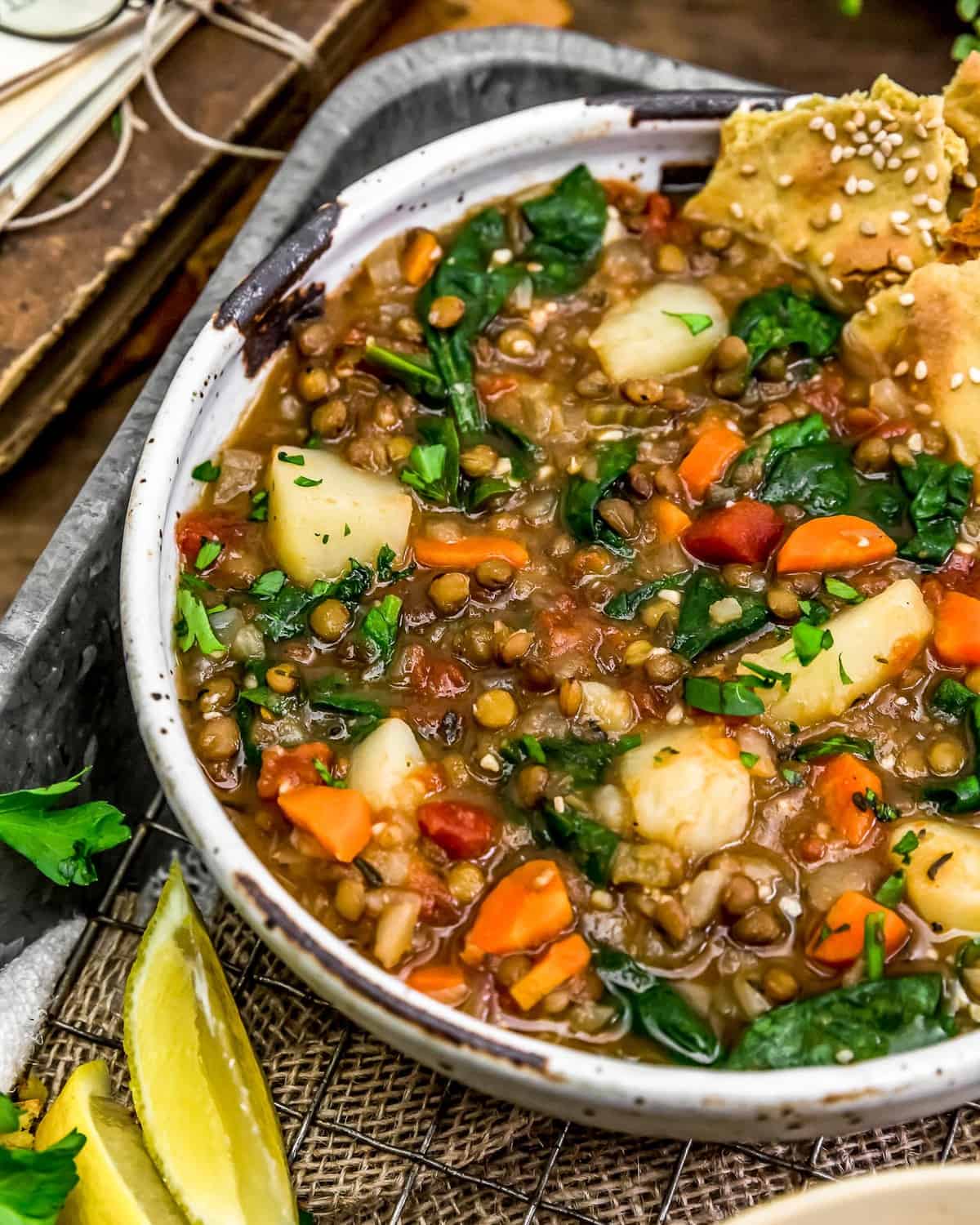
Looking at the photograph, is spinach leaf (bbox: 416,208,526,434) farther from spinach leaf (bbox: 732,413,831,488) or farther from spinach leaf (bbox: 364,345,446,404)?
spinach leaf (bbox: 732,413,831,488)

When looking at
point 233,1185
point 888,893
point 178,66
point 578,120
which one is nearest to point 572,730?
point 888,893

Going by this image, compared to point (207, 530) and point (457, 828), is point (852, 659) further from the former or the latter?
point (207, 530)

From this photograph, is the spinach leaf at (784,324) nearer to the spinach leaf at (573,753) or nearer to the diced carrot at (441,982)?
the spinach leaf at (573,753)

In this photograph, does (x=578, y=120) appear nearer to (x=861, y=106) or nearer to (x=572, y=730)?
(x=861, y=106)

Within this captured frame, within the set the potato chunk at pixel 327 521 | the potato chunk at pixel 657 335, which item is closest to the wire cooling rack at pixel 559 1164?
the potato chunk at pixel 327 521

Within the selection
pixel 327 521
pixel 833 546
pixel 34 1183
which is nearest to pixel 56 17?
pixel 327 521
